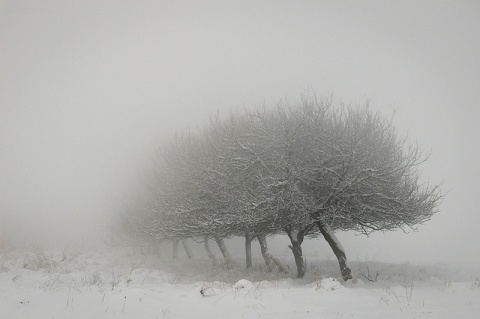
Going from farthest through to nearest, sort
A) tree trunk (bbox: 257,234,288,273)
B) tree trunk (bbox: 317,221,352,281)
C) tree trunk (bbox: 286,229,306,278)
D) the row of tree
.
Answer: tree trunk (bbox: 257,234,288,273)
tree trunk (bbox: 286,229,306,278)
tree trunk (bbox: 317,221,352,281)
the row of tree

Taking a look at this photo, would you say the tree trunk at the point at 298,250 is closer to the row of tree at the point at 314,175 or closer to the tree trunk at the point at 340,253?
the row of tree at the point at 314,175

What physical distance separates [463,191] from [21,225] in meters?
117

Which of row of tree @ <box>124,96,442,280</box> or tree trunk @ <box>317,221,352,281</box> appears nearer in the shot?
row of tree @ <box>124,96,442,280</box>

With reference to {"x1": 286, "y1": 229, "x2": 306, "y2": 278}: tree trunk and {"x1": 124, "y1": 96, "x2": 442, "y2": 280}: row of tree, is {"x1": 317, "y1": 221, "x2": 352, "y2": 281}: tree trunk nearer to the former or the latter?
{"x1": 124, "y1": 96, "x2": 442, "y2": 280}: row of tree

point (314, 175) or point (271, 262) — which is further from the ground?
point (314, 175)

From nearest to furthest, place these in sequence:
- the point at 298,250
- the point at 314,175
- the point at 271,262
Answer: the point at 314,175 → the point at 298,250 → the point at 271,262

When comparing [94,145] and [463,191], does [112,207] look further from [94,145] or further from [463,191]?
[463,191]

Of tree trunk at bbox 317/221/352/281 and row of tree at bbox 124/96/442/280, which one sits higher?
row of tree at bbox 124/96/442/280

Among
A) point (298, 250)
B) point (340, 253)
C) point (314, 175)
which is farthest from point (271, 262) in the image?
point (314, 175)

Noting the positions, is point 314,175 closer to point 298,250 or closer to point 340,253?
point 340,253

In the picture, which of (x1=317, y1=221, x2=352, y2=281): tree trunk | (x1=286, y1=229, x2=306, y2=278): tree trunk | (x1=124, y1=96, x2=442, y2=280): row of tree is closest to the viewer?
(x1=124, y1=96, x2=442, y2=280): row of tree

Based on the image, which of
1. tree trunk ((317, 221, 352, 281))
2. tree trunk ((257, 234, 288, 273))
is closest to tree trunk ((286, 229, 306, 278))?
tree trunk ((257, 234, 288, 273))

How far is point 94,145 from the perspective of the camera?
11600cm

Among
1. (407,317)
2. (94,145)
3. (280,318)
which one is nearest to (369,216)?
(407,317)
